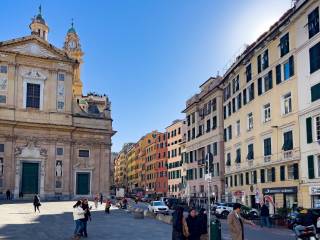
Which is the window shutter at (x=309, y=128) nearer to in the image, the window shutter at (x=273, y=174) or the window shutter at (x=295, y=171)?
the window shutter at (x=295, y=171)

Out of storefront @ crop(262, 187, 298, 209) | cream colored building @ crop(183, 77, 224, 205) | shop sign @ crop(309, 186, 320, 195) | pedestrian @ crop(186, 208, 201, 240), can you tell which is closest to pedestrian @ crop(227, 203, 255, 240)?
pedestrian @ crop(186, 208, 201, 240)

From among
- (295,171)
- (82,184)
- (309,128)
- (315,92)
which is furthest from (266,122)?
(82,184)

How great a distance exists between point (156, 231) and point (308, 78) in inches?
669

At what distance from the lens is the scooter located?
54.4ft

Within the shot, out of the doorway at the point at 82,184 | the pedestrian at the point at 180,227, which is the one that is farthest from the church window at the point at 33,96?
→ the pedestrian at the point at 180,227

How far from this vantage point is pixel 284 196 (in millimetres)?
37000

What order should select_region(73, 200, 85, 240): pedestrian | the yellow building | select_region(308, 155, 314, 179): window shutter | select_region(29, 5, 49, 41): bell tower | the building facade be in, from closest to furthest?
select_region(73, 200, 85, 240): pedestrian → the building facade → select_region(308, 155, 314, 179): window shutter → the yellow building → select_region(29, 5, 49, 41): bell tower

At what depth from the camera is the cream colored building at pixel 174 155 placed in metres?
94.4

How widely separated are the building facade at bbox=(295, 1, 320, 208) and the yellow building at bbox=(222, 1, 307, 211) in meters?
0.80

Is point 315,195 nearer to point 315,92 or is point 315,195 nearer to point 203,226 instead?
point 315,92

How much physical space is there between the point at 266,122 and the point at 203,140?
21824mm

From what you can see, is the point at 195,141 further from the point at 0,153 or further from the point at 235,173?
the point at 0,153

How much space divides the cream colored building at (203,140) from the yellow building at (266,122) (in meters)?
4.16

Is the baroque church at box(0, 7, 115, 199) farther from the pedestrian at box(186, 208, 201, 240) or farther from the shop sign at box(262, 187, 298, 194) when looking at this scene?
the pedestrian at box(186, 208, 201, 240)
